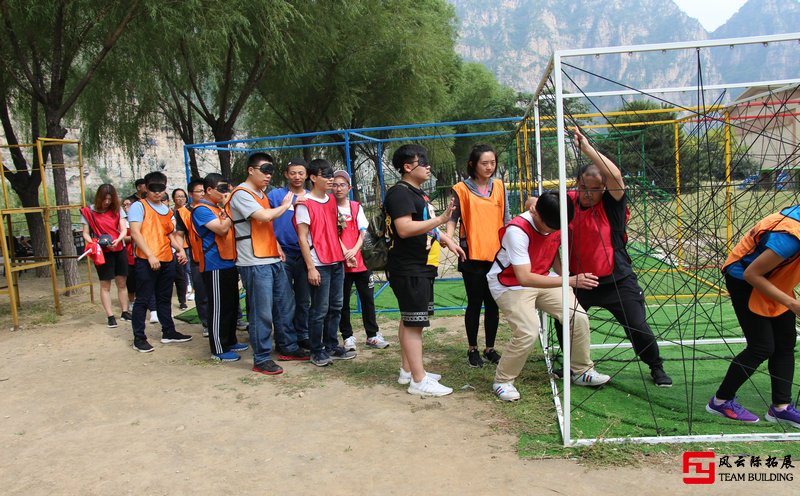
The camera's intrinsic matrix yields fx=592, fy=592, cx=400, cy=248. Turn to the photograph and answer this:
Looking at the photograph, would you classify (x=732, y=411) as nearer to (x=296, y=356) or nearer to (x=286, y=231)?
(x=296, y=356)

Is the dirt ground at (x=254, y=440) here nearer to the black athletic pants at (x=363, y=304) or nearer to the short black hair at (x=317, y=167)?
the black athletic pants at (x=363, y=304)

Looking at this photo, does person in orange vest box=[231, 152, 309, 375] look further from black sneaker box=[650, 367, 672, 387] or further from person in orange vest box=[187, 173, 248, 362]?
black sneaker box=[650, 367, 672, 387]

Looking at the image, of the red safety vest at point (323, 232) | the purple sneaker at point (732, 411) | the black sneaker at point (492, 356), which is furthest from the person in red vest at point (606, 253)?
the red safety vest at point (323, 232)

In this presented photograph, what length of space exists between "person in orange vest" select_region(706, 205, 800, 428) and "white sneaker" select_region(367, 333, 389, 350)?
2.59 m

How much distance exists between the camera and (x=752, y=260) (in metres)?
2.97

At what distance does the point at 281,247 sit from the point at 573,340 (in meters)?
2.47

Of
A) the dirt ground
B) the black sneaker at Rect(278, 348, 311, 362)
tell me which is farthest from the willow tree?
the black sneaker at Rect(278, 348, 311, 362)

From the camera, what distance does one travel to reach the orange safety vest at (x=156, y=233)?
17.7 feet

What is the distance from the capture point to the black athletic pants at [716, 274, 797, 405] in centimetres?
304

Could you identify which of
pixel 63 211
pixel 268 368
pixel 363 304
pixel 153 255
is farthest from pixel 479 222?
pixel 63 211

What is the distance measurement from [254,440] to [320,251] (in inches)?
62.5

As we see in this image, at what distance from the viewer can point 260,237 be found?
4.40 m

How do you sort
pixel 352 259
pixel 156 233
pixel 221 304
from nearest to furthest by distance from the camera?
pixel 352 259 < pixel 221 304 < pixel 156 233

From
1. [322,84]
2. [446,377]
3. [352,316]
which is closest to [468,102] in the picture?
[322,84]
